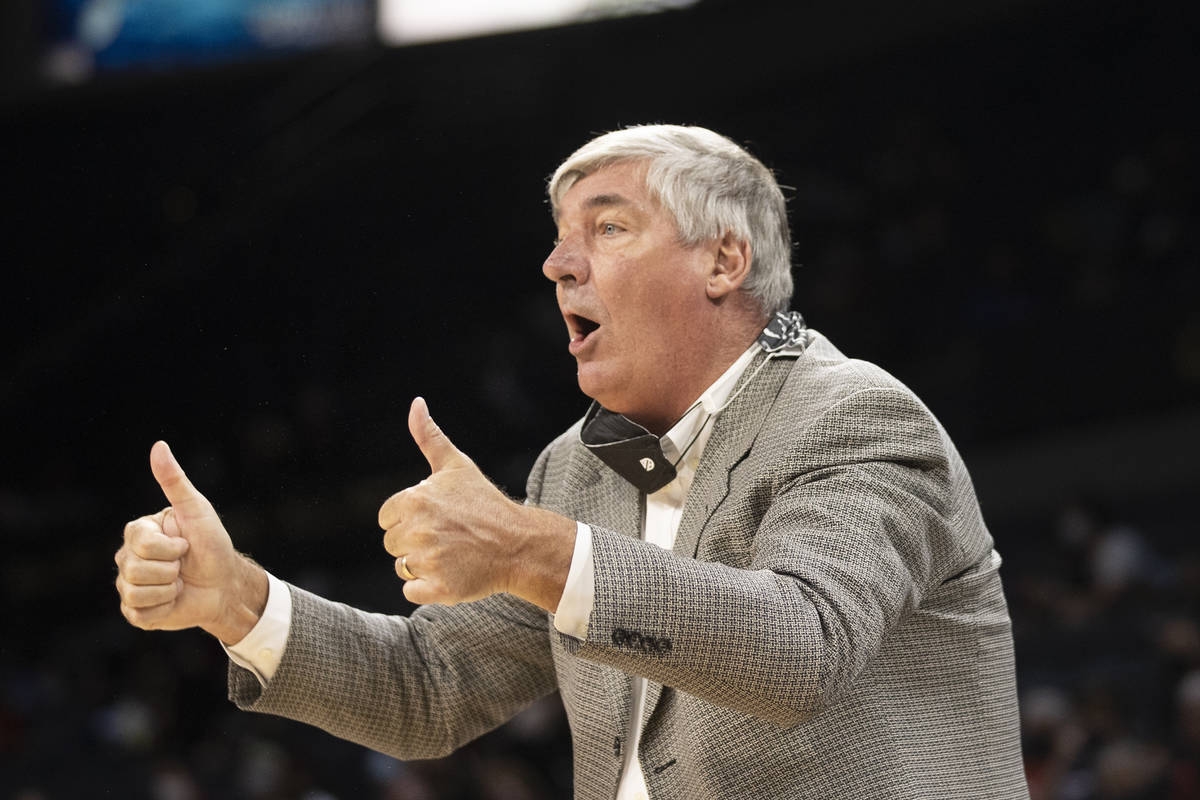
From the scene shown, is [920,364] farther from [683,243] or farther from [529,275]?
[683,243]

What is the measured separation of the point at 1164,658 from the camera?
5066 mm

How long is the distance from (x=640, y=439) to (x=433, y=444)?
452 mm

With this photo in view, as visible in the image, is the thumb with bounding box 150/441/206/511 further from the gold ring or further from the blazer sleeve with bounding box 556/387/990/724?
the blazer sleeve with bounding box 556/387/990/724

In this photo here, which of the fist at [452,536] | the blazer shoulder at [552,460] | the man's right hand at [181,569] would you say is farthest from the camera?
the blazer shoulder at [552,460]

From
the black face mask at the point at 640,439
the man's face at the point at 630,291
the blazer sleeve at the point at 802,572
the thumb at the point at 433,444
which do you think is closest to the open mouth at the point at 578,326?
the man's face at the point at 630,291

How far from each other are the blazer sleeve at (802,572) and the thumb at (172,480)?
1.77 feet

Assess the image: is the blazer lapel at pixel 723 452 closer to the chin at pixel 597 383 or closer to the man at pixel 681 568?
the man at pixel 681 568

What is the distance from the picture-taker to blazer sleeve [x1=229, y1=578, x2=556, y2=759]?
176cm

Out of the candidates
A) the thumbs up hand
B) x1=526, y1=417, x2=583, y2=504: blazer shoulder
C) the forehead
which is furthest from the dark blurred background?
the thumbs up hand

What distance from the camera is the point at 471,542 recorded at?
51.2 inches

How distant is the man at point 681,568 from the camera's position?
4.38ft

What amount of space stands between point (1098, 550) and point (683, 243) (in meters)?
4.36

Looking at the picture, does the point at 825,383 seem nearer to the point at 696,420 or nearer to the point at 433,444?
the point at 696,420

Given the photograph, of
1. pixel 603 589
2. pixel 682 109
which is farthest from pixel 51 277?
pixel 603 589
